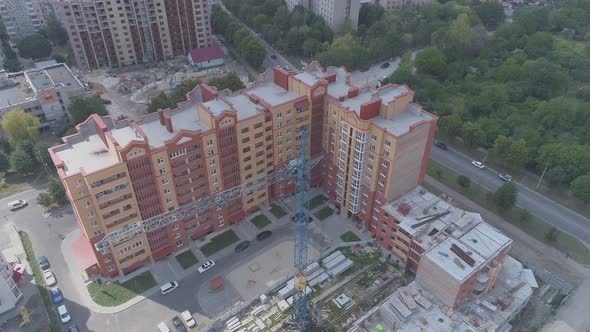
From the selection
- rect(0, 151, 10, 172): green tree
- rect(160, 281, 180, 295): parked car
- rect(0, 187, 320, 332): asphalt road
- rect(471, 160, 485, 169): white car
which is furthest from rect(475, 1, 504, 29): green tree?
rect(0, 151, 10, 172): green tree

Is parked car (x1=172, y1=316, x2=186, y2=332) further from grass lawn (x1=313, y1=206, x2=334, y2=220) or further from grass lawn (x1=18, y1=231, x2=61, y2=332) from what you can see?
grass lawn (x1=313, y1=206, x2=334, y2=220)

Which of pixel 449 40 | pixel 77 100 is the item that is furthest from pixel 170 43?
pixel 449 40

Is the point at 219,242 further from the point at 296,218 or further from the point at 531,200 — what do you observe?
the point at 531,200

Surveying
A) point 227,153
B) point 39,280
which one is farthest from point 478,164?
point 39,280

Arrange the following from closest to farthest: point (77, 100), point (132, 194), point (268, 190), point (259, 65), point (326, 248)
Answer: point (132, 194) < point (326, 248) < point (268, 190) < point (77, 100) < point (259, 65)

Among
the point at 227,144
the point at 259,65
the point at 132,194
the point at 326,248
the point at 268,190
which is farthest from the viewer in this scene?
the point at 259,65

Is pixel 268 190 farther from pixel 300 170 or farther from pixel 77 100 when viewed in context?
pixel 77 100

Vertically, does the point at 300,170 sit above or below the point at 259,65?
above
